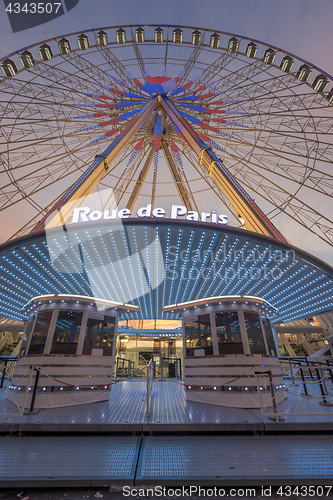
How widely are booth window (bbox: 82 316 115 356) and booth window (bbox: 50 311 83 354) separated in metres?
0.39

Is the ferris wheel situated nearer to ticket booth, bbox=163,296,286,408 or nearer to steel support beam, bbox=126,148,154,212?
steel support beam, bbox=126,148,154,212

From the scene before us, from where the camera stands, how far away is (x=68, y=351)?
877cm

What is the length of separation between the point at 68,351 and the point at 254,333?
22.2 ft

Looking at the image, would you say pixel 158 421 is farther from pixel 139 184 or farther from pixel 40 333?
pixel 139 184

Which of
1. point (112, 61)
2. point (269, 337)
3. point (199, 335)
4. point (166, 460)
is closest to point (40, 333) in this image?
point (199, 335)

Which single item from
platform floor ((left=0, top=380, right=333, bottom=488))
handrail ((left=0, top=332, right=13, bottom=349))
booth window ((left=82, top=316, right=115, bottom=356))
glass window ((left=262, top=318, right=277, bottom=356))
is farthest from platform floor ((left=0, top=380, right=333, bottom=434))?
handrail ((left=0, top=332, right=13, bottom=349))

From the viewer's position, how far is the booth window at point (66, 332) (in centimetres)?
873

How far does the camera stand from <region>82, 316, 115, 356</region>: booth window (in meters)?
9.24

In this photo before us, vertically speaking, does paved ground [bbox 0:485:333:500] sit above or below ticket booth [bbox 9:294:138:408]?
below

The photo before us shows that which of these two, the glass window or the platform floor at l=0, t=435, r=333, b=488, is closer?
the platform floor at l=0, t=435, r=333, b=488

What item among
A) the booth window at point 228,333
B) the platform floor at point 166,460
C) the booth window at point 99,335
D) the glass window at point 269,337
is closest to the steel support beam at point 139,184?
the booth window at point 99,335

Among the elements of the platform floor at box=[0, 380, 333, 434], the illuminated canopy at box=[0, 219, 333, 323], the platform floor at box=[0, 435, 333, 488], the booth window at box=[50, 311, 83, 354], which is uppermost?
the illuminated canopy at box=[0, 219, 333, 323]

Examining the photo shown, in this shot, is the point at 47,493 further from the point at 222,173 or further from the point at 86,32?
the point at 86,32

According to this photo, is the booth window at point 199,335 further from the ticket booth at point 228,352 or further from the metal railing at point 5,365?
the metal railing at point 5,365
